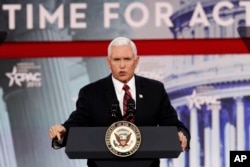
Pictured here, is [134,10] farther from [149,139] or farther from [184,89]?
[149,139]

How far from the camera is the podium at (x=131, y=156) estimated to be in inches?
83.0

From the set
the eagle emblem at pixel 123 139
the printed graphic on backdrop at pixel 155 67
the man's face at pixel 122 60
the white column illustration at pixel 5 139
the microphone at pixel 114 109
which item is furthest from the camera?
the white column illustration at pixel 5 139

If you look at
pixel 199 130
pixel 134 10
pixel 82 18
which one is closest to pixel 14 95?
pixel 82 18

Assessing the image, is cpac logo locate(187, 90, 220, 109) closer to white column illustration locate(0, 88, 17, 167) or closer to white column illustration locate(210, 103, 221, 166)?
white column illustration locate(210, 103, 221, 166)

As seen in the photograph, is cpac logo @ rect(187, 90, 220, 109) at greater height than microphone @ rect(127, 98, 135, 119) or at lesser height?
lesser

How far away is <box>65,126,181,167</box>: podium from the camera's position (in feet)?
6.92

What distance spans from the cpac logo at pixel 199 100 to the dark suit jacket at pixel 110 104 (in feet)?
6.16

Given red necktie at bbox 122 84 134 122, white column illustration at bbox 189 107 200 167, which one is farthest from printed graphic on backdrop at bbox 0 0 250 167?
red necktie at bbox 122 84 134 122

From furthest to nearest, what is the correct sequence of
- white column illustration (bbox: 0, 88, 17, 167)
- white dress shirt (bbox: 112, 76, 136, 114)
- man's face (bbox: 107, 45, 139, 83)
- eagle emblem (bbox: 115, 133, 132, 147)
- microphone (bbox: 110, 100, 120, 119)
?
1. white column illustration (bbox: 0, 88, 17, 167)
2. white dress shirt (bbox: 112, 76, 136, 114)
3. man's face (bbox: 107, 45, 139, 83)
4. microphone (bbox: 110, 100, 120, 119)
5. eagle emblem (bbox: 115, 133, 132, 147)

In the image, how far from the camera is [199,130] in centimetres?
441

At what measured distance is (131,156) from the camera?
2119 mm

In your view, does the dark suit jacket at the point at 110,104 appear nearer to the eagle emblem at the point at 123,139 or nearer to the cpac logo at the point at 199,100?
the eagle emblem at the point at 123,139

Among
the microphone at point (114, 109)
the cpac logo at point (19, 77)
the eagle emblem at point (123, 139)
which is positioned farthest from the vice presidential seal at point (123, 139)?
the cpac logo at point (19, 77)

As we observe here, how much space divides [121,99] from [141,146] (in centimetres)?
35
